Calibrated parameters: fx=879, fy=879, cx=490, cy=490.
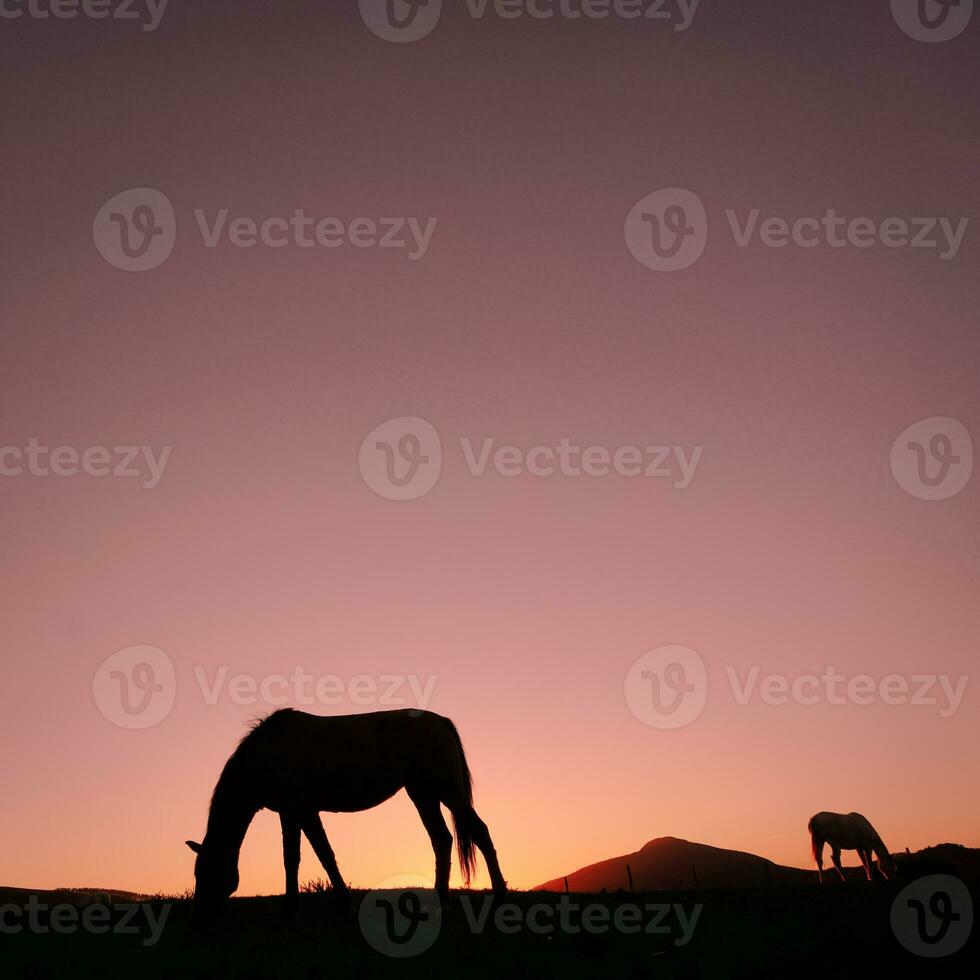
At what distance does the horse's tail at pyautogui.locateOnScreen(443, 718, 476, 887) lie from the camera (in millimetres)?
12602

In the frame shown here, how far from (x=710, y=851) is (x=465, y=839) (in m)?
190

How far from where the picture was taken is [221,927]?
10633 mm

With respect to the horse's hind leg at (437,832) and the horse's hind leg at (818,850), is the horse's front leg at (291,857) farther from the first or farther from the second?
the horse's hind leg at (818,850)

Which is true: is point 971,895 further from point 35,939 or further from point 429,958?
point 35,939

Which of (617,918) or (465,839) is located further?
(465,839)

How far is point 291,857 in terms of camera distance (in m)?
11.6

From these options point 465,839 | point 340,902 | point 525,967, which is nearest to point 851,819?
point 465,839
